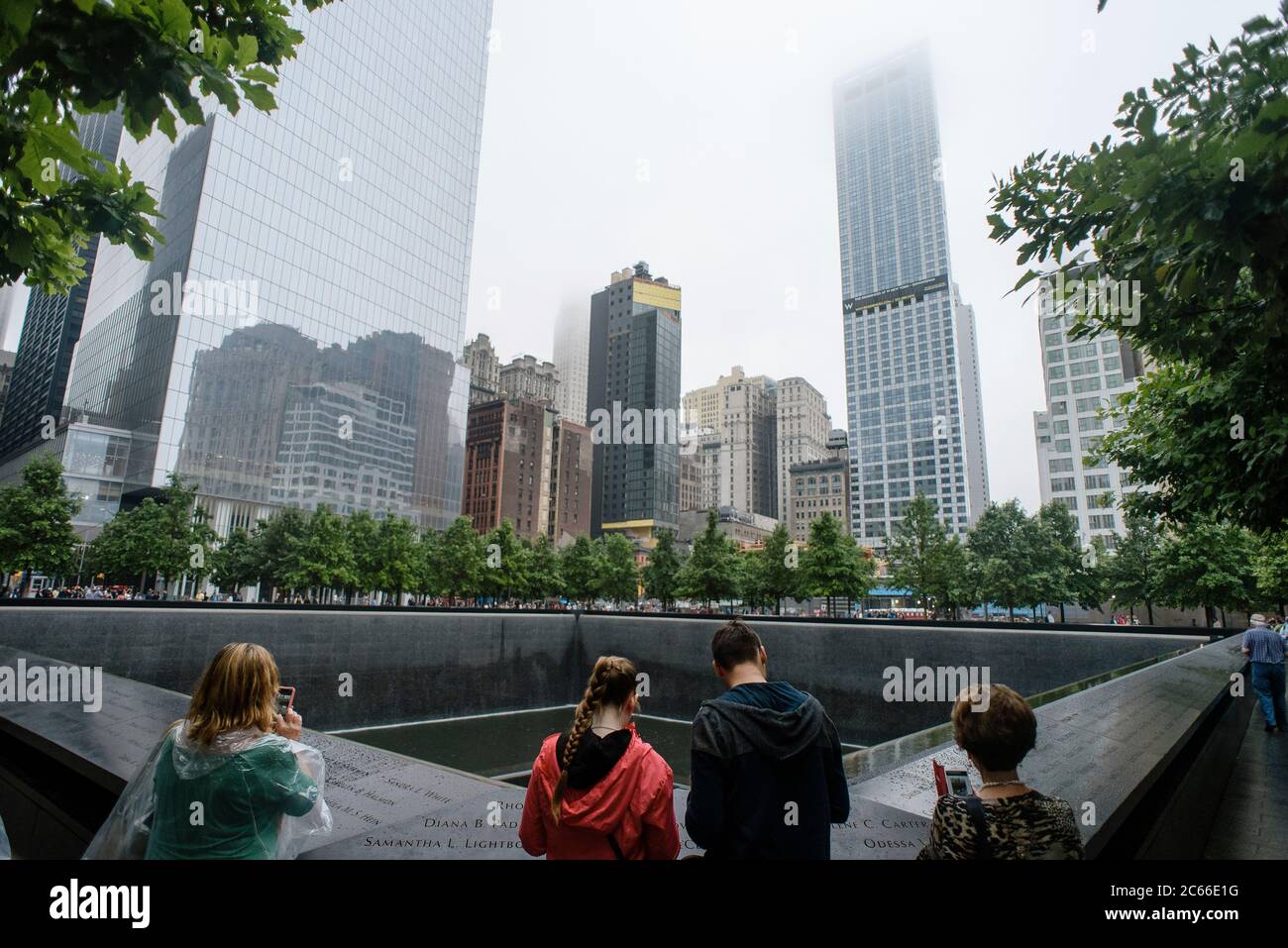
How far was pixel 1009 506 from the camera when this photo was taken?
55625mm

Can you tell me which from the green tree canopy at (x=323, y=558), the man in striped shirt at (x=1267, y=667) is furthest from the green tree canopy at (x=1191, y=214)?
the green tree canopy at (x=323, y=558)

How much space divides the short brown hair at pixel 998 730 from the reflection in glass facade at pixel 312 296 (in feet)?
209

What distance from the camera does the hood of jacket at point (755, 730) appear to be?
2771mm

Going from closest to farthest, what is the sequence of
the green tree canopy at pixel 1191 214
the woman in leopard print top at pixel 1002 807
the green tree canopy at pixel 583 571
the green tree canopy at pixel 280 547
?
the woman in leopard print top at pixel 1002 807
the green tree canopy at pixel 1191 214
the green tree canopy at pixel 280 547
the green tree canopy at pixel 583 571

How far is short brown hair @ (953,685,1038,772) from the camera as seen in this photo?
8.43ft

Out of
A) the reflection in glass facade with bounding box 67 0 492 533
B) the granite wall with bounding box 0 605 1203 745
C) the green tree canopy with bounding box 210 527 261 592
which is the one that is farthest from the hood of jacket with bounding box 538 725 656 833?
the reflection in glass facade with bounding box 67 0 492 533

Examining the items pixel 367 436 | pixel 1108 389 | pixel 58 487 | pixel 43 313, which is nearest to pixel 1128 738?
pixel 58 487

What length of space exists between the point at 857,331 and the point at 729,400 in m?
49.9

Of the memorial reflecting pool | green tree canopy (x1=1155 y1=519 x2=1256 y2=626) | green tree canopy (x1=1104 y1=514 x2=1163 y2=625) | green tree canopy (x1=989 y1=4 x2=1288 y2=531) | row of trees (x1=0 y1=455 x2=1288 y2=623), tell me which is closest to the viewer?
green tree canopy (x1=989 y1=4 x2=1288 y2=531)

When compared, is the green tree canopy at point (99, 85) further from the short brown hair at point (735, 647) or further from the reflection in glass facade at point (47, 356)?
the reflection in glass facade at point (47, 356)

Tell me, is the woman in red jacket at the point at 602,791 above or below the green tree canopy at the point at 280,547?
below

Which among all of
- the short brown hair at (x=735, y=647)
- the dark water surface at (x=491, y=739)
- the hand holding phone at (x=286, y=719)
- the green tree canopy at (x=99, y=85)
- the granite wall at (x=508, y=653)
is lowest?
the dark water surface at (x=491, y=739)

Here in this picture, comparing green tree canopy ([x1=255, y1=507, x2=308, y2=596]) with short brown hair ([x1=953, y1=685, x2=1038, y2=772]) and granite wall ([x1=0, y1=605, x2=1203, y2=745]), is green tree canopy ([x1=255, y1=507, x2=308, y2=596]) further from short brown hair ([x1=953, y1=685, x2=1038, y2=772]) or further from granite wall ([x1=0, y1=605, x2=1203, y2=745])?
short brown hair ([x1=953, y1=685, x2=1038, y2=772])
